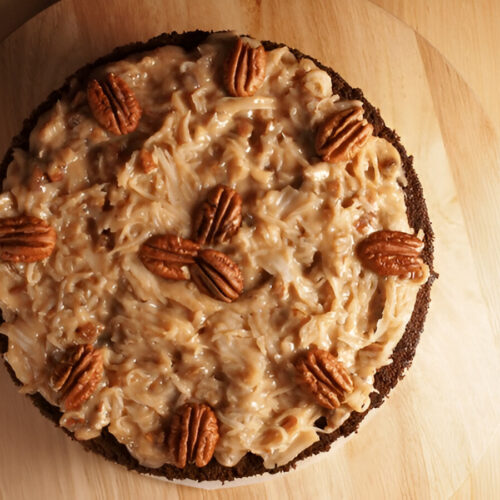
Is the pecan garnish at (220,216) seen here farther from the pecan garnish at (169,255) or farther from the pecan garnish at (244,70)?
the pecan garnish at (244,70)

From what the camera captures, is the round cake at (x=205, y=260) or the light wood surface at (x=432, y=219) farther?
the light wood surface at (x=432, y=219)

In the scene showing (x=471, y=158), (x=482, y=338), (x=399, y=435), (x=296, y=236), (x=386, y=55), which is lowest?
(x=399, y=435)

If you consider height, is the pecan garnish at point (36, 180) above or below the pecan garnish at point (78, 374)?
above

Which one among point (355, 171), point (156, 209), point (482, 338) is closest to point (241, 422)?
point (156, 209)

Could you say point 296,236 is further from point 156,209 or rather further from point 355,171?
point 156,209

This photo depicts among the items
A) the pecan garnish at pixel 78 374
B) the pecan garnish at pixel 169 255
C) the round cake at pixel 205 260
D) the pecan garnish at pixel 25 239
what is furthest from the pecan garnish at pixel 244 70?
the pecan garnish at pixel 78 374

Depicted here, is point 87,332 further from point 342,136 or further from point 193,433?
point 342,136

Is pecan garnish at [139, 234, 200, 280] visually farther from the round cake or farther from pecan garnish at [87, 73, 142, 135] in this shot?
pecan garnish at [87, 73, 142, 135]
